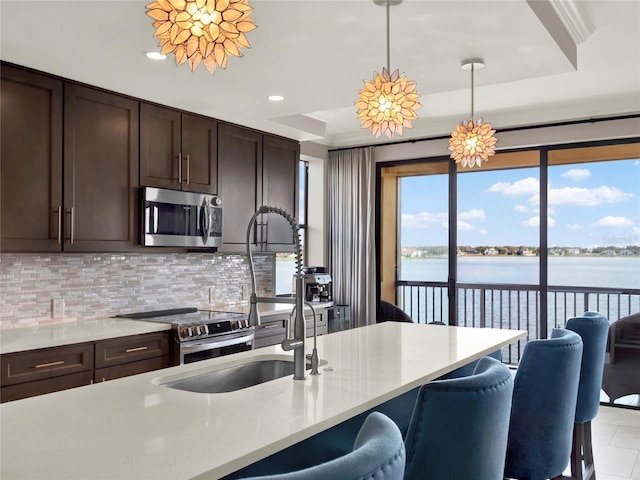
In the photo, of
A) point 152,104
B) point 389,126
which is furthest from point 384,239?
point 389,126

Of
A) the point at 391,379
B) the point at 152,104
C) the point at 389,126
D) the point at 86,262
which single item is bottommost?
the point at 391,379

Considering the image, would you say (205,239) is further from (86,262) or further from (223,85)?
(223,85)

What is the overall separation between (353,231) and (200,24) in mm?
4681

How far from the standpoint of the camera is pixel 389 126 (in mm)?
2396

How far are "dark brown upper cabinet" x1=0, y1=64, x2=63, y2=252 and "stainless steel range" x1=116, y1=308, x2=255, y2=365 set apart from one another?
0.91 m

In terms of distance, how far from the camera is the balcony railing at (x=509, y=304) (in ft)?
17.4

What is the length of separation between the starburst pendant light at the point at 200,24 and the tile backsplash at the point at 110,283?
2.46 m

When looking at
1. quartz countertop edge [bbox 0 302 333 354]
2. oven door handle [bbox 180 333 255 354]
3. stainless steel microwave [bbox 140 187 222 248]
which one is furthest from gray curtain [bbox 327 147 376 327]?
quartz countertop edge [bbox 0 302 333 354]

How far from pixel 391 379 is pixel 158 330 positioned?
211cm

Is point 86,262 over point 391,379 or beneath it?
over

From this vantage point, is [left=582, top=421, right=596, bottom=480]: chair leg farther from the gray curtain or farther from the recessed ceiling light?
the gray curtain

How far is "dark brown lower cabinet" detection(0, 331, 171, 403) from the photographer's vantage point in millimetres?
2814

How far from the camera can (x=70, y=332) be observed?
3.27m

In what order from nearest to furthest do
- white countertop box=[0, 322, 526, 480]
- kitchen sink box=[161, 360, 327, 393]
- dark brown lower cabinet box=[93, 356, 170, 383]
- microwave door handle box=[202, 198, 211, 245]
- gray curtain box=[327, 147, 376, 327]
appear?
white countertop box=[0, 322, 526, 480], kitchen sink box=[161, 360, 327, 393], dark brown lower cabinet box=[93, 356, 170, 383], microwave door handle box=[202, 198, 211, 245], gray curtain box=[327, 147, 376, 327]
